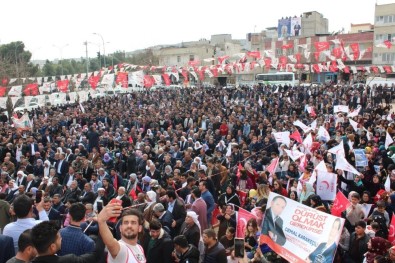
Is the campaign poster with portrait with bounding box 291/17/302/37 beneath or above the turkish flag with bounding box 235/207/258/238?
above

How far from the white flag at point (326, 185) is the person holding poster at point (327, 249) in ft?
12.8

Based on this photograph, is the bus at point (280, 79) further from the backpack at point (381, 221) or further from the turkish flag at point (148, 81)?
the backpack at point (381, 221)


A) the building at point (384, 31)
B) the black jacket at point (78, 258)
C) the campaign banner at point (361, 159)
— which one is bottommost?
the campaign banner at point (361, 159)

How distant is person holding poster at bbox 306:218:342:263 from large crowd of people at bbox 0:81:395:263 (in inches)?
2.5

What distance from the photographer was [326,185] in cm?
886

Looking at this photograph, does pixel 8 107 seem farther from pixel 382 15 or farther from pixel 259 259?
pixel 382 15

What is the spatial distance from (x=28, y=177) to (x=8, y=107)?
55.0 ft

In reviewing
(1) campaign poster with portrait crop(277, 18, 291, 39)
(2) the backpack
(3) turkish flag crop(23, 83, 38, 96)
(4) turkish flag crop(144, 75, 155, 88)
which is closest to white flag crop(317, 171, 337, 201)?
(2) the backpack

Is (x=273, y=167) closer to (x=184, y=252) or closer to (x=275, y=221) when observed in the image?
(x=275, y=221)

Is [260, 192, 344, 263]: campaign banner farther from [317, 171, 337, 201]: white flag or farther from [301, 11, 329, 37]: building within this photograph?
[301, 11, 329, 37]: building

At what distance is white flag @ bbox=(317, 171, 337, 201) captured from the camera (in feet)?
28.8

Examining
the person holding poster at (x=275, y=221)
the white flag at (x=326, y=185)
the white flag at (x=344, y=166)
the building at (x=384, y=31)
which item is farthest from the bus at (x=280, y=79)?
the person holding poster at (x=275, y=221)

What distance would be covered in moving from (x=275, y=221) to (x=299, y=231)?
423 mm

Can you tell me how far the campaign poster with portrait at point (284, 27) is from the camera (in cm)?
7631
